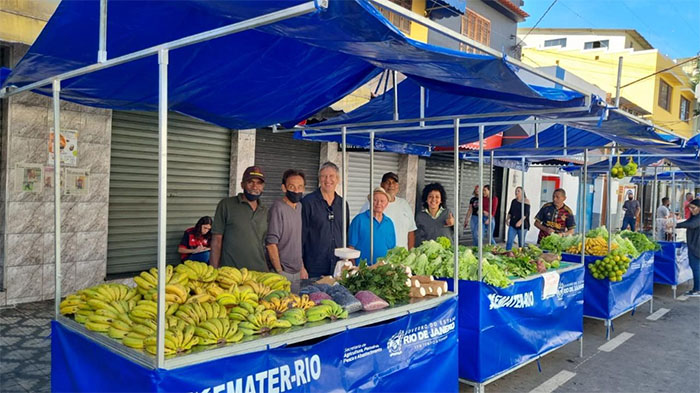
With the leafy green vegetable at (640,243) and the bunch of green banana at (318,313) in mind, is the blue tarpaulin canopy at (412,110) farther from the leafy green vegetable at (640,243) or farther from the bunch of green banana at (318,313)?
the leafy green vegetable at (640,243)

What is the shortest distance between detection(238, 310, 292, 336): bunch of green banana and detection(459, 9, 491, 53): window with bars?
58.7ft

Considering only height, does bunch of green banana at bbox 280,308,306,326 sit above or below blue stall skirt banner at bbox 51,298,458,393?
above

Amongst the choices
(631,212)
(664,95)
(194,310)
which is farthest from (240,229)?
(664,95)

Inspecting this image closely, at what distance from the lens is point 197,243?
7.84 meters

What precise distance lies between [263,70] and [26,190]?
4366mm

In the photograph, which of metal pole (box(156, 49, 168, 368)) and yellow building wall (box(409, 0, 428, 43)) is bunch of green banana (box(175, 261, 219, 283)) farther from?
yellow building wall (box(409, 0, 428, 43))

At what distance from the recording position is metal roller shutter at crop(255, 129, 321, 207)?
1011 centimetres

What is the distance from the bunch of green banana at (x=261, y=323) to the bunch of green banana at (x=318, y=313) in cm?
21

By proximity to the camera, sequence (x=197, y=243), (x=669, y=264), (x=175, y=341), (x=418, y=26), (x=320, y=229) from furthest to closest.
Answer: (x=418, y=26) → (x=669, y=264) → (x=197, y=243) → (x=320, y=229) → (x=175, y=341)

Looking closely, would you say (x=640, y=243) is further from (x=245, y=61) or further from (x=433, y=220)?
(x=245, y=61)

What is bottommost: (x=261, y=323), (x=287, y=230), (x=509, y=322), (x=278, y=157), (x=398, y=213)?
(x=509, y=322)

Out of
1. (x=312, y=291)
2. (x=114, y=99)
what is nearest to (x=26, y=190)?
(x=114, y=99)

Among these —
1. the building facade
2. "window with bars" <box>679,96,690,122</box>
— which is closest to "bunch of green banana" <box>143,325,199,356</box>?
the building facade

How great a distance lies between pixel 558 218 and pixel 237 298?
766 cm
